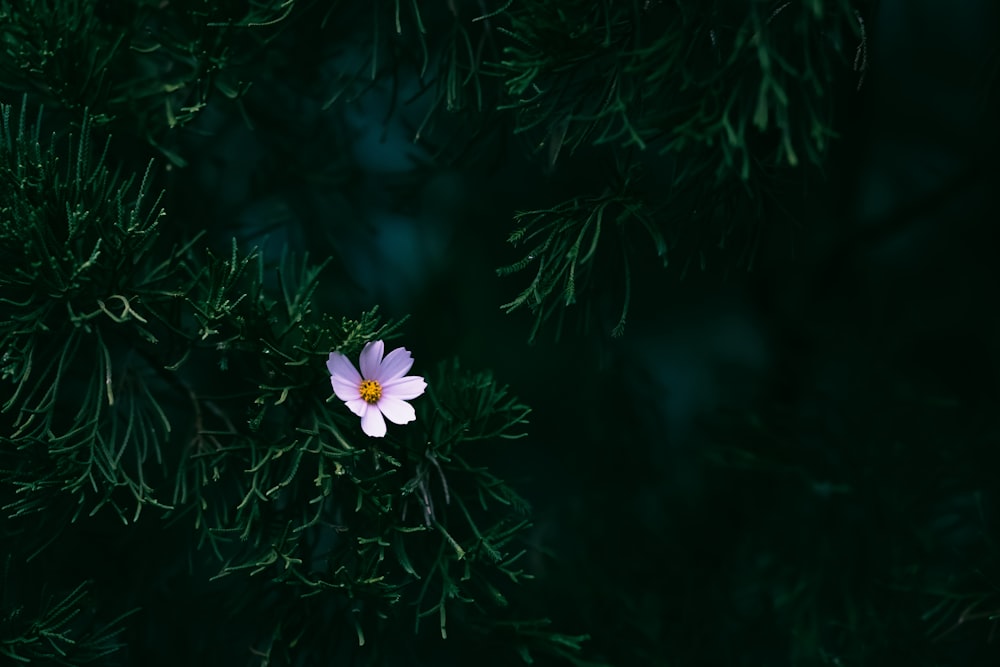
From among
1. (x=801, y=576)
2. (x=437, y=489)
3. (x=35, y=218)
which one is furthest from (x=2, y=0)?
(x=801, y=576)

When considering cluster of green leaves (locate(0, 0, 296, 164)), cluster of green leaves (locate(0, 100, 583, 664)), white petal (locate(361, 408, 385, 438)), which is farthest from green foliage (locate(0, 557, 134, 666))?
cluster of green leaves (locate(0, 0, 296, 164))

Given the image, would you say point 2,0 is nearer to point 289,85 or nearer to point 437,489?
point 289,85

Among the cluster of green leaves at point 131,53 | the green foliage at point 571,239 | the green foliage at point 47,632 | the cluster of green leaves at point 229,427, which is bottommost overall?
the green foliage at point 47,632

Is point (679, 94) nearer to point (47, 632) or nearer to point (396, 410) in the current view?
point (396, 410)

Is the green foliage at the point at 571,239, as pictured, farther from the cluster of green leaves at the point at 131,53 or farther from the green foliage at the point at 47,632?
the green foliage at the point at 47,632

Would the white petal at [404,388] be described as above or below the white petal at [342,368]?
below

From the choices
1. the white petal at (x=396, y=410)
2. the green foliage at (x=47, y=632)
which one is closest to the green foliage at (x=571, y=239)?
the white petal at (x=396, y=410)

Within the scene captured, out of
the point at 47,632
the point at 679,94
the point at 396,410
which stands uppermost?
the point at 679,94

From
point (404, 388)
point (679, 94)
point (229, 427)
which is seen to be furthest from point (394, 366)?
point (679, 94)
